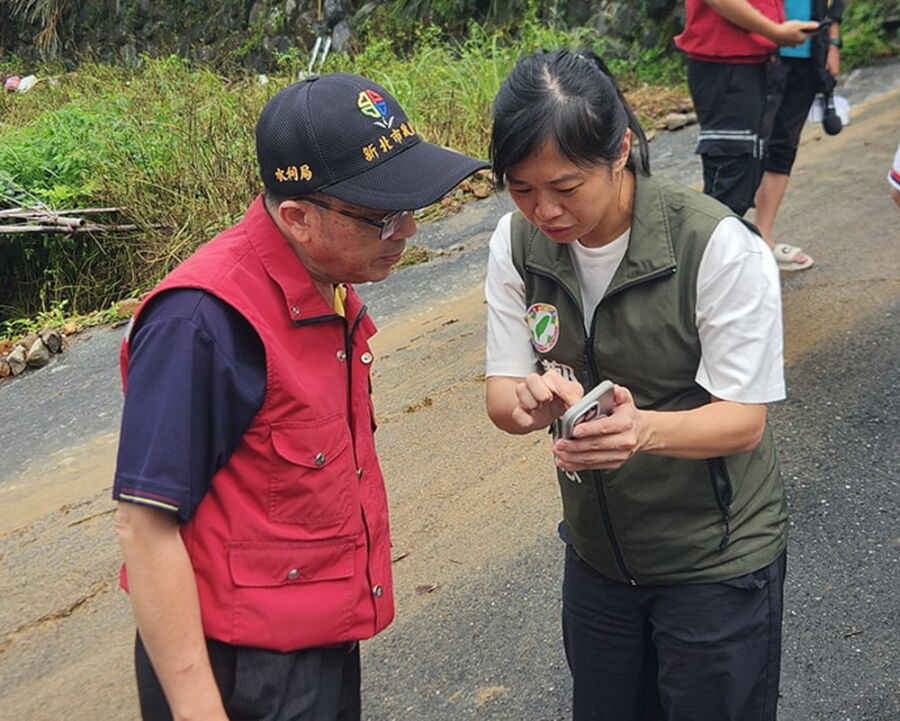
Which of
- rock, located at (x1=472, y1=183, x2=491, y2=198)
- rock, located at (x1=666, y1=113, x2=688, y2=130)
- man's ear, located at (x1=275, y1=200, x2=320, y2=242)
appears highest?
man's ear, located at (x1=275, y1=200, x2=320, y2=242)

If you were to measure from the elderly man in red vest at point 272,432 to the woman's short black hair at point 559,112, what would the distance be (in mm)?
114

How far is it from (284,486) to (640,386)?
→ 66cm

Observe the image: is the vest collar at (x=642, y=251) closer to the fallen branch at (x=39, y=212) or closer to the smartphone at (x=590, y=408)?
the smartphone at (x=590, y=408)

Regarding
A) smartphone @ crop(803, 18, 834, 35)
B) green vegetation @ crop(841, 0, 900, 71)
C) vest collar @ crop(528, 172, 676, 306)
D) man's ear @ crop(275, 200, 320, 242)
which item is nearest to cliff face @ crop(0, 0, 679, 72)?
green vegetation @ crop(841, 0, 900, 71)

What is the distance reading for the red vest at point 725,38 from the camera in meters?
4.33

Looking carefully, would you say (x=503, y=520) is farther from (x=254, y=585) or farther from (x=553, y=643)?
(x=254, y=585)

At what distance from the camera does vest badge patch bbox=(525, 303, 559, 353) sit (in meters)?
Answer: 1.86

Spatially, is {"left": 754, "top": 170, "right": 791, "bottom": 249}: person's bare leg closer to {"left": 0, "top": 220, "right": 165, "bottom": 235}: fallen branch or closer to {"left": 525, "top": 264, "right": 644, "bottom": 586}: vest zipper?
{"left": 525, "top": 264, "right": 644, "bottom": 586}: vest zipper

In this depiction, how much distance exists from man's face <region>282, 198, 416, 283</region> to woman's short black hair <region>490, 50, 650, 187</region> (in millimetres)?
238

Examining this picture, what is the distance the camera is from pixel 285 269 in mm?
1671

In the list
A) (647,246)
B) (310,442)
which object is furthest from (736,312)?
(310,442)

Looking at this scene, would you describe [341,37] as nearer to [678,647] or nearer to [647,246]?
[647,246]

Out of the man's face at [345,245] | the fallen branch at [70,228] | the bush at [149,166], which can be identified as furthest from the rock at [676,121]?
the man's face at [345,245]

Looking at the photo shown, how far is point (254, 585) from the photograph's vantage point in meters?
1.64
